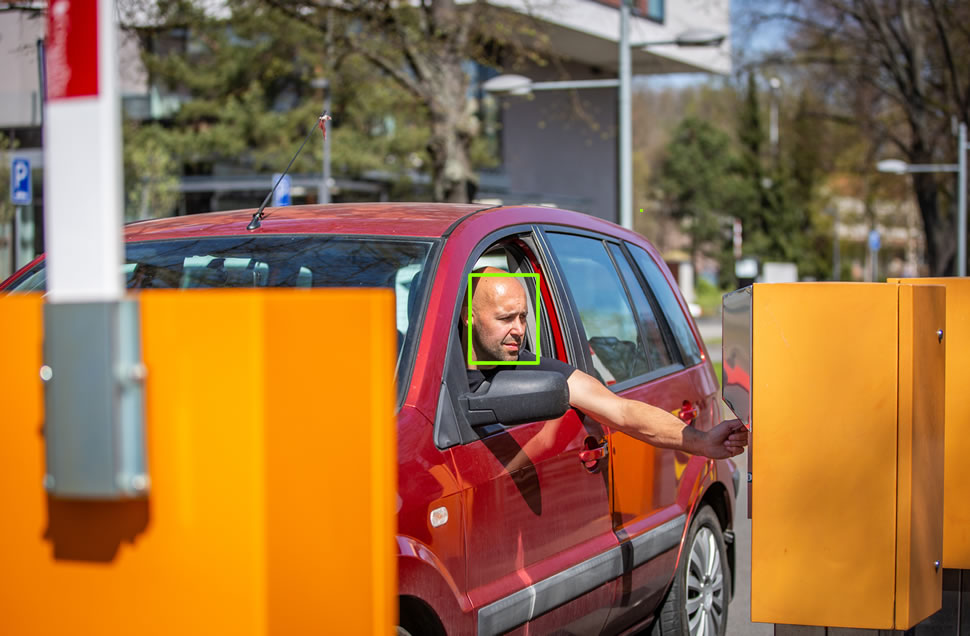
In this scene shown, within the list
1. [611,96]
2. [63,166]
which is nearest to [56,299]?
[63,166]

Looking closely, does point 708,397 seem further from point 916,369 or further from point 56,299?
point 56,299

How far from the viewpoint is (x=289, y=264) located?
10.9 feet

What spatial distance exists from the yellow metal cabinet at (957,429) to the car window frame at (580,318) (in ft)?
3.47

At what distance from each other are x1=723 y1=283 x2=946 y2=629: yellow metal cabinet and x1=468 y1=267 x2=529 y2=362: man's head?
0.87 m

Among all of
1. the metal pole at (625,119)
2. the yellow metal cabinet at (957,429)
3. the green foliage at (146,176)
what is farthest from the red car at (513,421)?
the green foliage at (146,176)

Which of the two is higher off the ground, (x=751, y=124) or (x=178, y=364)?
(x=751, y=124)

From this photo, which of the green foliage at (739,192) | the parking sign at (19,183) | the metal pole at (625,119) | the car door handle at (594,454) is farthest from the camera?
the green foliage at (739,192)

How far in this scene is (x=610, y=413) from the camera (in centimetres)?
339

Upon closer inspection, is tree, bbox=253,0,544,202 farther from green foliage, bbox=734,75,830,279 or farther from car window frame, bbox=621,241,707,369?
green foliage, bbox=734,75,830,279

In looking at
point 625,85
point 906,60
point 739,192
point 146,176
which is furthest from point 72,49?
point 739,192

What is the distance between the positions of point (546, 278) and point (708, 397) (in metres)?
1.48

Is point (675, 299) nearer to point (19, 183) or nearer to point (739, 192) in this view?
point (19, 183)

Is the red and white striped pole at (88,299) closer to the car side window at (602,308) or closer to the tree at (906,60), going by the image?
the car side window at (602,308)

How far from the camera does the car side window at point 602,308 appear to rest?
4.10 meters
